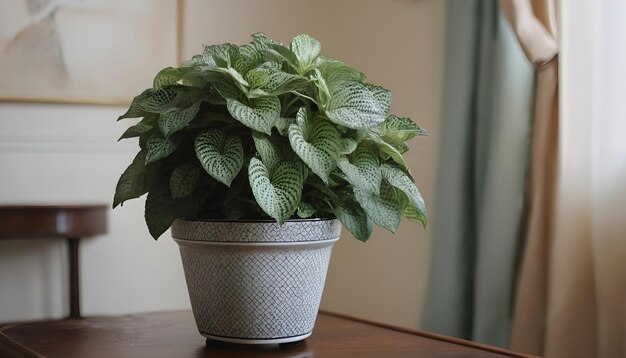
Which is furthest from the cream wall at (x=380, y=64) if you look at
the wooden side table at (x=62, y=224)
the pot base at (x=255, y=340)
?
the pot base at (x=255, y=340)

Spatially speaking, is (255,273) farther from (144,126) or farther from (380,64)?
(380,64)

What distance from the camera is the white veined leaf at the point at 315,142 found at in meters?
1.08

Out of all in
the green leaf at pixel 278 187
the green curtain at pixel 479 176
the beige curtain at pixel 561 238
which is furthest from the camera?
the green curtain at pixel 479 176

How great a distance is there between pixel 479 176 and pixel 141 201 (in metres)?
1.16

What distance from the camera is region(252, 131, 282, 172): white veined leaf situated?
3.64ft

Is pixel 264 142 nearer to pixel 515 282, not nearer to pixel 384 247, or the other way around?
pixel 515 282

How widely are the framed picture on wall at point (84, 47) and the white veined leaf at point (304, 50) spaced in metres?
1.59

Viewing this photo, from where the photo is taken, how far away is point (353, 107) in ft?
3.73

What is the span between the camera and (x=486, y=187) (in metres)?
2.18

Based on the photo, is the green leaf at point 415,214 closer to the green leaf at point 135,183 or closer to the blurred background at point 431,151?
the green leaf at point 135,183

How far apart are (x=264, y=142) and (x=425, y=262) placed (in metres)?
1.48

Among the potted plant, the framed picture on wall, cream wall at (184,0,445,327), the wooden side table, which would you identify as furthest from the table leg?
the potted plant

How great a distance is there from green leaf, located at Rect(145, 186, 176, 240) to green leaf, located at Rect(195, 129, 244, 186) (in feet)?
0.38

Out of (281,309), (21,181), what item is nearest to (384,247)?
(21,181)
